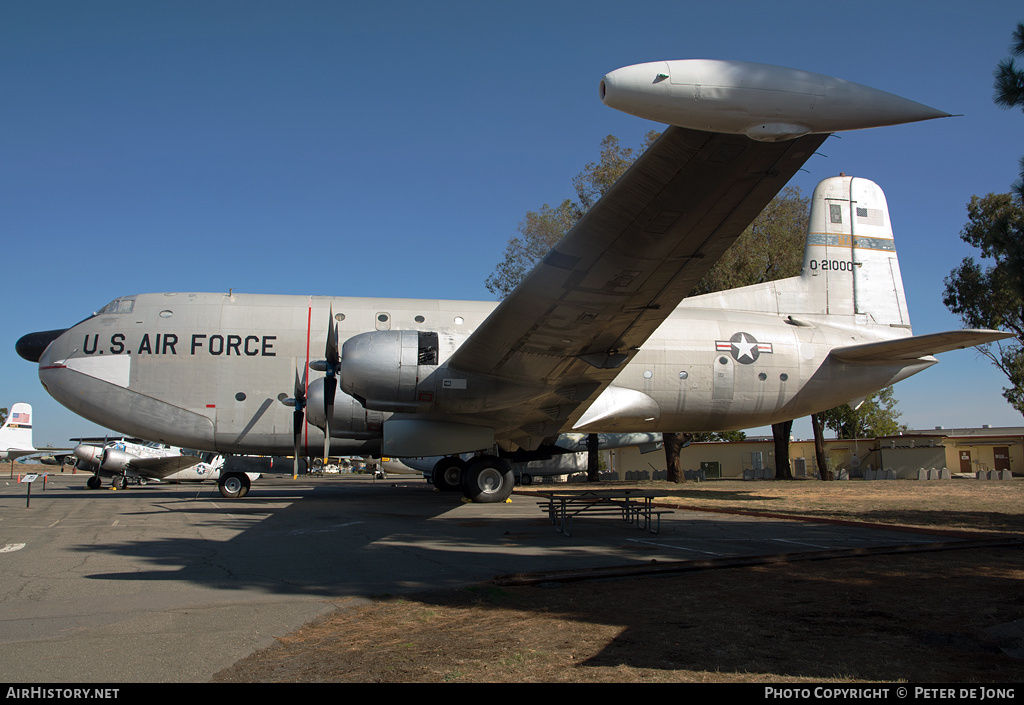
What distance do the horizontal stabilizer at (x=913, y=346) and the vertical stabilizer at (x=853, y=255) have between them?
155 cm

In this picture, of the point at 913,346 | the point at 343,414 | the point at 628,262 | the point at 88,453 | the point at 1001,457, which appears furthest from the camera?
the point at 1001,457

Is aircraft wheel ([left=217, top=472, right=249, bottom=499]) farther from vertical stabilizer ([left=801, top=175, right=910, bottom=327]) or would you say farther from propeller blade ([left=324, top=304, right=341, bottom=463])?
vertical stabilizer ([left=801, top=175, right=910, bottom=327])

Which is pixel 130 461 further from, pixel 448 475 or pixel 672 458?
pixel 672 458

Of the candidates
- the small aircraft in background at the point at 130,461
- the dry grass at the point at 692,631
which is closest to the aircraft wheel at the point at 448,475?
the small aircraft in background at the point at 130,461

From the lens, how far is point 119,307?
17.0 meters

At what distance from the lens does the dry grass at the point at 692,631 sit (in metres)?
3.68

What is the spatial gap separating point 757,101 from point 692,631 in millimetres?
3624

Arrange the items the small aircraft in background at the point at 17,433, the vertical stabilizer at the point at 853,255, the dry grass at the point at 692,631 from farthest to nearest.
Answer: the small aircraft in background at the point at 17,433 < the vertical stabilizer at the point at 853,255 < the dry grass at the point at 692,631

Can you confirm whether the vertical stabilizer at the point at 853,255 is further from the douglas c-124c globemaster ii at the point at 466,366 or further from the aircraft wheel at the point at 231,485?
the aircraft wheel at the point at 231,485

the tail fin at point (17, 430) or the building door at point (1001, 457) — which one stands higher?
the tail fin at point (17, 430)

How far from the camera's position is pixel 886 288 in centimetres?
1736

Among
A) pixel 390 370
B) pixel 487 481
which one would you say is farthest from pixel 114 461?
pixel 390 370

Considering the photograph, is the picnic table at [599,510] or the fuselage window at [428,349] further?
the fuselage window at [428,349]
